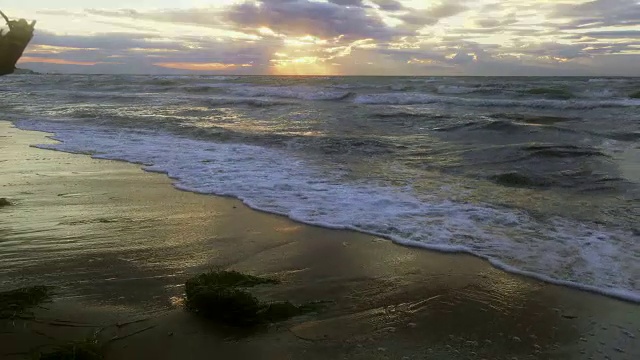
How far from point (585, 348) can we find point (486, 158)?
22.9 ft

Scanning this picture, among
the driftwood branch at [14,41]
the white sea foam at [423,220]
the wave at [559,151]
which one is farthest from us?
the wave at [559,151]

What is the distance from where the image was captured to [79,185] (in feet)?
22.6

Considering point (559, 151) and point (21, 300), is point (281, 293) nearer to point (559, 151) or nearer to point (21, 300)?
point (21, 300)

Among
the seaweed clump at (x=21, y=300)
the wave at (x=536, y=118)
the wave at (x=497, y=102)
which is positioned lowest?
the seaweed clump at (x=21, y=300)

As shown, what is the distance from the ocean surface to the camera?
477 centimetres

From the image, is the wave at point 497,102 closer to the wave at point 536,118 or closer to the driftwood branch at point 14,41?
the wave at point 536,118

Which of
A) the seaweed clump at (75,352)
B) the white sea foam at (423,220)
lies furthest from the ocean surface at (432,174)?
the seaweed clump at (75,352)

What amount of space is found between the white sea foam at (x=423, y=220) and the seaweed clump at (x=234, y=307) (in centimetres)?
180

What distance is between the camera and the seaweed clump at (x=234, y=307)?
318 cm

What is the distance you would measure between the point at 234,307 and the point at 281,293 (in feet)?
1.54

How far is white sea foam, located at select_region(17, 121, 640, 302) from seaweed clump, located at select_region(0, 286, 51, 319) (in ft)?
8.86

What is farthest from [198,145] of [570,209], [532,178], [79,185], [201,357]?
[201,357]

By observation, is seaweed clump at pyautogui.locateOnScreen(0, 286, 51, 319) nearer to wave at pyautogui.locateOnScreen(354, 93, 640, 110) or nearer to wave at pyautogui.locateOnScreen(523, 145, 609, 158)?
wave at pyautogui.locateOnScreen(523, 145, 609, 158)

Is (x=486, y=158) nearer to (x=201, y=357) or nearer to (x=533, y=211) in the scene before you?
(x=533, y=211)
